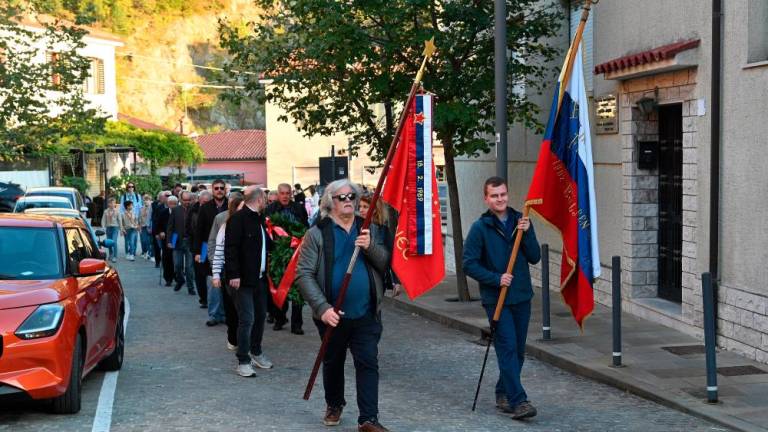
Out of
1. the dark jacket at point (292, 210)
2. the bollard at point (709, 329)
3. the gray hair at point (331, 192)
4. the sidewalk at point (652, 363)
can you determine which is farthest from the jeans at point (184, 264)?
the bollard at point (709, 329)

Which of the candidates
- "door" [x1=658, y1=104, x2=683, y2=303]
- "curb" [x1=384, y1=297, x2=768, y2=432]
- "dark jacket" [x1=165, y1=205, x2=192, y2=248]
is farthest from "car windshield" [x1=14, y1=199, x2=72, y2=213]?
"door" [x1=658, y1=104, x2=683, y2=303]

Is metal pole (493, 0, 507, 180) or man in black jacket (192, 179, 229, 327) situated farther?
man in black jacket (192, 179, 229, 327)

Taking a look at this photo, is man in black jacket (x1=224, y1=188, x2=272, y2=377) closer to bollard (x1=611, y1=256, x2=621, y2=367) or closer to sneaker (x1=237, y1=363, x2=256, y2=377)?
sneaker (x1=237, y1=363, x2=256, y2=377)

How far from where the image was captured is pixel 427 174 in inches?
322

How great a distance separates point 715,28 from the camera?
36.2ft

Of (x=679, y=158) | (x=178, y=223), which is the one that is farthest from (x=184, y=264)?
(x=679, y=158)

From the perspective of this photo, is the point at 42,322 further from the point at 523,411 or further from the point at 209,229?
the point at 209,229

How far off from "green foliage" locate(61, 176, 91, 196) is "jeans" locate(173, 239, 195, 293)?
97.3ft

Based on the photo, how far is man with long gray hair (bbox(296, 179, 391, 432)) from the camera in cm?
724

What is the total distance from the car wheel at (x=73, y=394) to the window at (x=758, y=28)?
6888 mm

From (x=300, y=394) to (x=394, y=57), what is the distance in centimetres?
723

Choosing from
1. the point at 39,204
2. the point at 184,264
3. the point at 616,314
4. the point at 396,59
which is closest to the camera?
the point at 616,314

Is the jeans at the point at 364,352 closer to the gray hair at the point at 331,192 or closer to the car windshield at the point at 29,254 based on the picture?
the gray hair at the point at 331,192

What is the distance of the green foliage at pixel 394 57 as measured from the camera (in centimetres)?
1466
